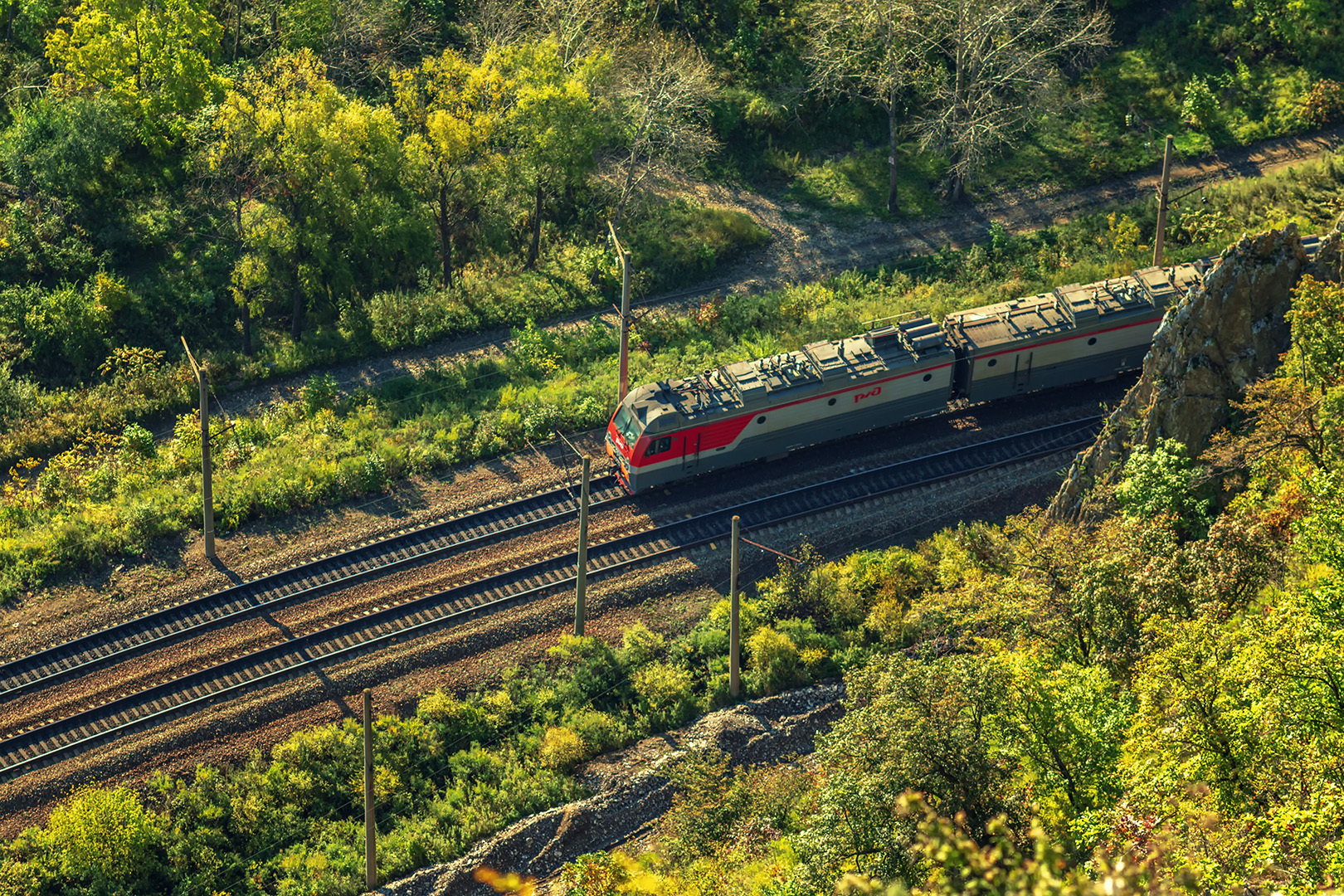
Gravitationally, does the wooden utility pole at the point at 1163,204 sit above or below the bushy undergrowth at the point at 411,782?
above

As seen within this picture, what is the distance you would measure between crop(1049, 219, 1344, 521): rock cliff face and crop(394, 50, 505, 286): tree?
104ft

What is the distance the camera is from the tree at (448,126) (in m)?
55.5

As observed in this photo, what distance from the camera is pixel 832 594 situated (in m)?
42.2

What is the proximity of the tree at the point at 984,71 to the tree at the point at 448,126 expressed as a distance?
1982 cm

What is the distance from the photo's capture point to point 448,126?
5516 centimetres

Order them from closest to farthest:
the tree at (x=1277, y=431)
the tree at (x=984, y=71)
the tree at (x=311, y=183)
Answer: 1. the tree at (x=1277, y=431)
2. the tree at (x=311, y=183)
3. the tree at (x=984, y=71)

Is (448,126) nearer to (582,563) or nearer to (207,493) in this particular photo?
(207,493)

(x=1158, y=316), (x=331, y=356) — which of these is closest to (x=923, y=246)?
(x=1158, y=316)

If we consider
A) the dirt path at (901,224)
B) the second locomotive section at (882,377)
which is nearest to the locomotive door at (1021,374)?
the second locomotive section at (882,377)

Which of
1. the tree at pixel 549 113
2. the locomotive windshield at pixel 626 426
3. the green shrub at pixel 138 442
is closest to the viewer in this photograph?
the locomotive windshield at pixel 626 426

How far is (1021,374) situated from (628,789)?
2234 cm

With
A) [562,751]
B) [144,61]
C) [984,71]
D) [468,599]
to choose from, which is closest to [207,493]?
[468,599]

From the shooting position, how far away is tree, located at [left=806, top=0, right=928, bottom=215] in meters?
58.4

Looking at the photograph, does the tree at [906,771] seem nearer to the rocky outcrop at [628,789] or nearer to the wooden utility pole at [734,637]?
the rocky outcrop at [628,789]
